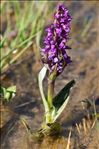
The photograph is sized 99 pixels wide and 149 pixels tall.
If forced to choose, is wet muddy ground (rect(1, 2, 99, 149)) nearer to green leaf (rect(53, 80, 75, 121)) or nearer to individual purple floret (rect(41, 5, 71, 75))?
green leaf (rect(53, 80, 75, 121))

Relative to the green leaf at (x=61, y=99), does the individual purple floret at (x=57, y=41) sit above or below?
above

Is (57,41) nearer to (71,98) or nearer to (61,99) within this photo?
(61,99)

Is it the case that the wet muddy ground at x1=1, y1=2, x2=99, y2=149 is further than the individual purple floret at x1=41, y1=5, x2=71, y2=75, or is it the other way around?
the wet muddy ground at x1=1, y1=2, x2=99, y2=149

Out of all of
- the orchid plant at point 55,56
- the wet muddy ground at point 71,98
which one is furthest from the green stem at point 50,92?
the wet muddy ground at point 71,98

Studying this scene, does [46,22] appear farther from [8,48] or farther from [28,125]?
[28,125]

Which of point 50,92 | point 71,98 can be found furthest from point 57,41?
point 71,98

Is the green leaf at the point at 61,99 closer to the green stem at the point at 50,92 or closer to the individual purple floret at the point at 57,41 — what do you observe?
the green stem at the point at 50,92

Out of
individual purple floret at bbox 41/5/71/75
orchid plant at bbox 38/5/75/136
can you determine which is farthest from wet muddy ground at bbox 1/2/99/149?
individual purple floret at bbox 41/5/71/75
